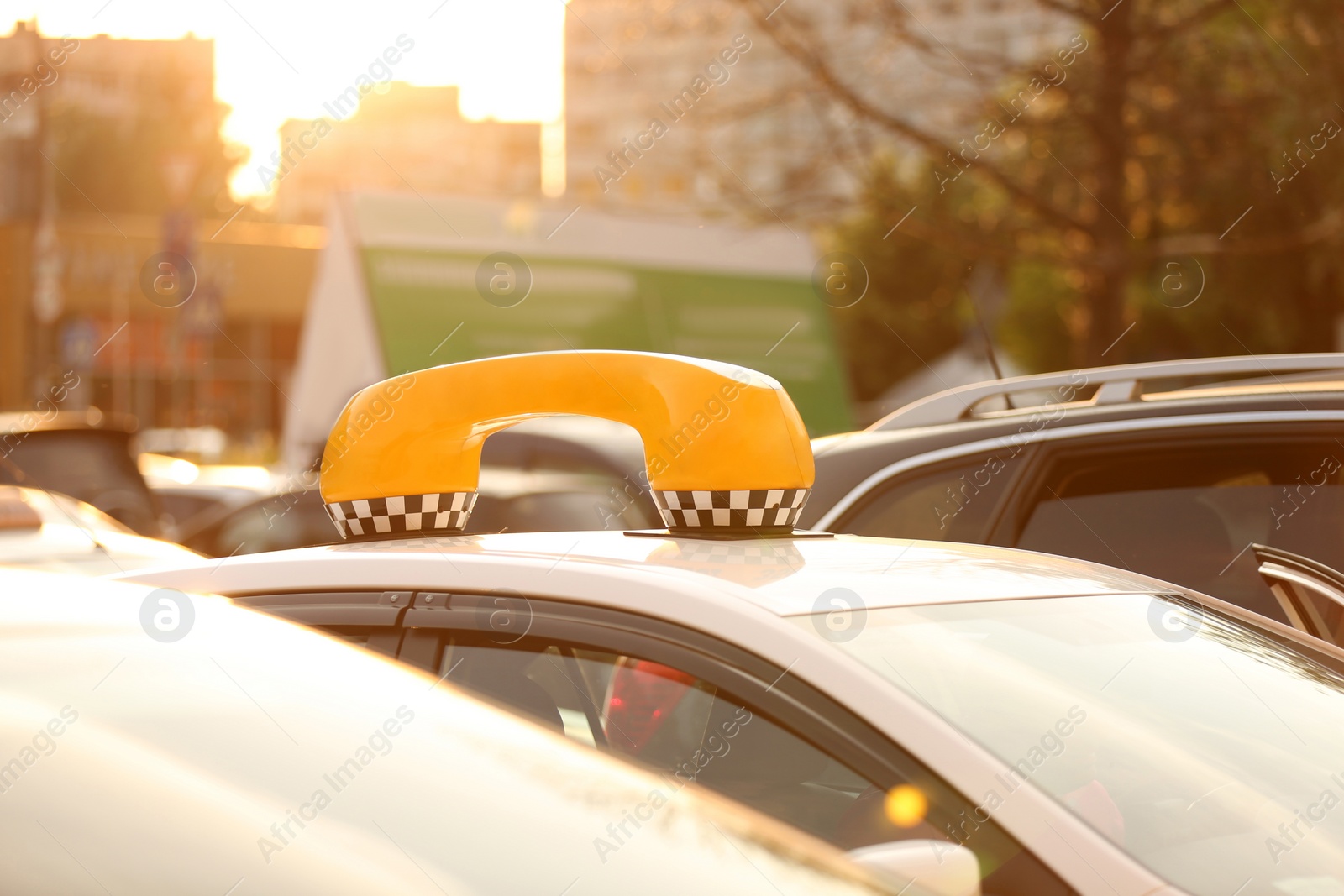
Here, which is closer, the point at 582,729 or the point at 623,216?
the point at 582,729

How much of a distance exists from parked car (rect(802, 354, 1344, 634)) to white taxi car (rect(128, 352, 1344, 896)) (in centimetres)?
75

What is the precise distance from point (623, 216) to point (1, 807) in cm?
1243

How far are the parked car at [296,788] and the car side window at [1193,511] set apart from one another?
6.35 feet

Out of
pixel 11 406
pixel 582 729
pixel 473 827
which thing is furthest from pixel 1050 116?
pixel 11 406

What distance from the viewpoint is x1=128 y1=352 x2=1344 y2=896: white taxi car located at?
188 centimetres

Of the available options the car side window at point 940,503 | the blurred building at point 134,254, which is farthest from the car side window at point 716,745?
the blurred building at point 134,254

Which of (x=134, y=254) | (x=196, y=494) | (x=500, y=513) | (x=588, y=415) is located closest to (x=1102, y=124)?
(x=500, y=513)

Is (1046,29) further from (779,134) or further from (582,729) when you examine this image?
(582,729)

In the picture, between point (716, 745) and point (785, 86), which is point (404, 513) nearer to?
point (716, 745)

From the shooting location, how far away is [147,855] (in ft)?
4.14

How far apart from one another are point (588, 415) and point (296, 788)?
1334 millimetres

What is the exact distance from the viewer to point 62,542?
201 inches

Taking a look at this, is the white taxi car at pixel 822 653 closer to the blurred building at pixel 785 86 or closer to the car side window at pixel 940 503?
the car side window at pixel 940 503

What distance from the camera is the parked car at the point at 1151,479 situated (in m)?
3.26
